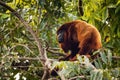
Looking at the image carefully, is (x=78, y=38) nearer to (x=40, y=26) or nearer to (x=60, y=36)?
(x=60, y=36)

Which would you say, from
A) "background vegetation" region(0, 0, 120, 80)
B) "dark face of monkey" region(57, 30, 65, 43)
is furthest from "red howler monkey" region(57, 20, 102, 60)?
"background vegetation" region(0, 0, 120, 80)

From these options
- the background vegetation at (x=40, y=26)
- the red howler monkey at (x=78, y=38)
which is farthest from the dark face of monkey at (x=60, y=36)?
the background vegetation at (x=40, y=26)

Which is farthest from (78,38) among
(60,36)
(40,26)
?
(40,26)

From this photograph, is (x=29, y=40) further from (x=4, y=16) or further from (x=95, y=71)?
(x=95, y=71)

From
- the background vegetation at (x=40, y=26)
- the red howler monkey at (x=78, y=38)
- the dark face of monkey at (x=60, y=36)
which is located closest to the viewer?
→ the background vegetation at (x=40, y=26)

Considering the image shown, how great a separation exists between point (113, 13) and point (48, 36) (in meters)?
0.76

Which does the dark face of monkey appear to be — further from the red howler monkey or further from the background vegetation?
the background vegetation

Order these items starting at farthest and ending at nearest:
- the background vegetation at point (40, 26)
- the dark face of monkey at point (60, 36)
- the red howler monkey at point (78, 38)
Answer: the dark face of monkey at point (60, 36), the red howler monkey at point (78, 38), the background vegetation at point (40, 26)

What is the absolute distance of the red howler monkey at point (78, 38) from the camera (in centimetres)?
383

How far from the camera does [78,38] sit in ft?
13.4

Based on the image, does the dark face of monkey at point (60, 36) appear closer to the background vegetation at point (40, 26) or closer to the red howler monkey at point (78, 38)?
the red howler monkey at point (78, 38)

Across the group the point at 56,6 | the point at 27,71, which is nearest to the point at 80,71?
the point at 56,6

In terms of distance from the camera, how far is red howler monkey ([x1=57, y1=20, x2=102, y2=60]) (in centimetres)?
383

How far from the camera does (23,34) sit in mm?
4160
